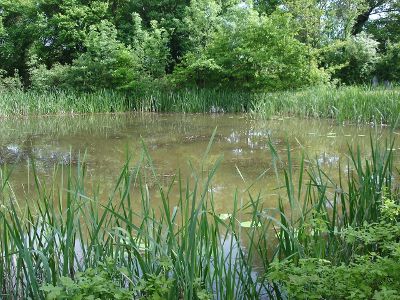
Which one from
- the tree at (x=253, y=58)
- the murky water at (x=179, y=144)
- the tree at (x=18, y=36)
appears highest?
the tree at (x=18, y=36)

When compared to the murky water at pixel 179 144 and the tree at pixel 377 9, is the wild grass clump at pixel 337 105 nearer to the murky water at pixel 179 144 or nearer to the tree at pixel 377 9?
the murky water at pixel 179 144

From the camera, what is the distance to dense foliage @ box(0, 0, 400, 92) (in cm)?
1326

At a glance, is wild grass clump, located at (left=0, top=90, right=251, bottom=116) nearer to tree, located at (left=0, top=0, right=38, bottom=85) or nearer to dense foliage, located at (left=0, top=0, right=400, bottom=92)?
dense foliage, located at (left=0, top=0, right=400, bottom=92)

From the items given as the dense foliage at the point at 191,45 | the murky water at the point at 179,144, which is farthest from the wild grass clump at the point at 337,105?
the dense foliage at the point at 191,45

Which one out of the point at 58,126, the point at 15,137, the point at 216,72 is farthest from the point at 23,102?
the point at 216,72

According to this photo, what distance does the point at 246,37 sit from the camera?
533 inches

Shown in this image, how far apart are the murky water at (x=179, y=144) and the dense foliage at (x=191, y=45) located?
289cm

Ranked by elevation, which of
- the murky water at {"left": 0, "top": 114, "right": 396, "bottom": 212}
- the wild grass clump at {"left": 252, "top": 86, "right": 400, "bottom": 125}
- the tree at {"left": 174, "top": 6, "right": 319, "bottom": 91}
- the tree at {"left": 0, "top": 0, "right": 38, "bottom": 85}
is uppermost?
the tree at {"left": 0, "top": 0, "right": 38, "bottom": 85}

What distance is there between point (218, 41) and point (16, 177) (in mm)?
10207

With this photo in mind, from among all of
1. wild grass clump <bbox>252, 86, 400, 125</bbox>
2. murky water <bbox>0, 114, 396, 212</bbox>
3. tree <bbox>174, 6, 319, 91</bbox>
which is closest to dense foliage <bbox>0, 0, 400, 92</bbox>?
tree <bbox>174, 6, 319, 91</bbox>

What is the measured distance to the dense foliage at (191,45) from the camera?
13258 millimetres

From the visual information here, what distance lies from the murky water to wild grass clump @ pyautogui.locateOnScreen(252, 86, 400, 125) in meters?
0.40

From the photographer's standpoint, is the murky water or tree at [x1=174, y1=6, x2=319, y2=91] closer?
the murky water

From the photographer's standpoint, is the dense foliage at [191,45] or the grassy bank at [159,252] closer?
the grassy bank at [159,252]
